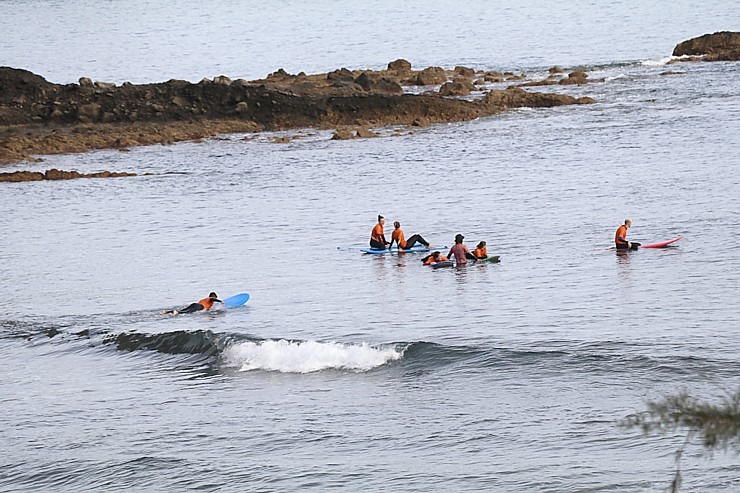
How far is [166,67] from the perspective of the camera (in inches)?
4779

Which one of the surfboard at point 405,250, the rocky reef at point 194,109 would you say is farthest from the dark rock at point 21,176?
the surfboard at point 405,250

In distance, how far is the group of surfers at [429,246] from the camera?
107 ft

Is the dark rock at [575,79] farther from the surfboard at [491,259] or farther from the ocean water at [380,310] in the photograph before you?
the surfboard at [491,259]

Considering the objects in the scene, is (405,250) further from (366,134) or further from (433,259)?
(366,134)

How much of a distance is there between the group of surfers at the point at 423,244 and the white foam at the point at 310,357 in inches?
374

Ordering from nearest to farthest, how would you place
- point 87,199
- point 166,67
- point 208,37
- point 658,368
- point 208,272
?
point 658,368 < point 208,272 < point 87,199 < point 166,67 < point 208,37

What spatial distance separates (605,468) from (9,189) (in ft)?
138

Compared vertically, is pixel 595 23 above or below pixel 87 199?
above

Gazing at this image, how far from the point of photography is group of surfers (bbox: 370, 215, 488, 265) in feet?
121

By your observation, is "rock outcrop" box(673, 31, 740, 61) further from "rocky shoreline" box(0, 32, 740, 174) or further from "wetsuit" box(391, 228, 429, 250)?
"wetsuit" box(391, 228, 429, 250)

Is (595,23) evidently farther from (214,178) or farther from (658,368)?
(658,368)

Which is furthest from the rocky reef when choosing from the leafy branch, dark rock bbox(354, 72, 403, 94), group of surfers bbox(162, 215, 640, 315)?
the leafy branch

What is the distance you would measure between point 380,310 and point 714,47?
6447cm

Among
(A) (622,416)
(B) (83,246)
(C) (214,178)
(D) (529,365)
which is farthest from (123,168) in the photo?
(A) (622,416)
